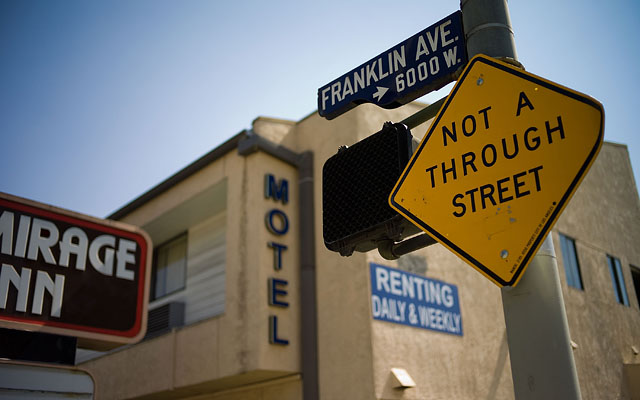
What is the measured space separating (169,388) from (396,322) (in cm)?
574

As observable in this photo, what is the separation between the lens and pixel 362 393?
11523mm

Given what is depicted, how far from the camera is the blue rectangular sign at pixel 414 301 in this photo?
12375mm

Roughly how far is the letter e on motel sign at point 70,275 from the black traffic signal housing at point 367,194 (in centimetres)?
657

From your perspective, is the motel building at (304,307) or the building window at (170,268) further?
the building window at (170,268)

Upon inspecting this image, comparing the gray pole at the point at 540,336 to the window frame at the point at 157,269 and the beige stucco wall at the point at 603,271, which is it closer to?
the beige stucco wall at the point at 603,271

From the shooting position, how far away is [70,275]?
914 centimetres

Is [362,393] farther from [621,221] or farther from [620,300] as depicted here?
[621,221]

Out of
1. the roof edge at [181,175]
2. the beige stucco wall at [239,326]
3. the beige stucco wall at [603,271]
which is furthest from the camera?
the beige stucco wall at [603,271]

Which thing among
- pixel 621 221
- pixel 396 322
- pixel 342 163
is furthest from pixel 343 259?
pixel 621 221

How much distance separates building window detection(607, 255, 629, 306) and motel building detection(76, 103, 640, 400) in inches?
54.8

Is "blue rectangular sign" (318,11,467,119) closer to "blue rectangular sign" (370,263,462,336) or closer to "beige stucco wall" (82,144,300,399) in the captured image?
"blue rectangular sign" (370,263,462,336)

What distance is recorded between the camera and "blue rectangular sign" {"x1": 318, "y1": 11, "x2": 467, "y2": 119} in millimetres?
3738

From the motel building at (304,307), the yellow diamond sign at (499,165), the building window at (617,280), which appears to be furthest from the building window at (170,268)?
the yellow diamond sign at (499,165)

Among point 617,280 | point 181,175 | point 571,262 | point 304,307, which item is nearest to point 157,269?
point 181,175
